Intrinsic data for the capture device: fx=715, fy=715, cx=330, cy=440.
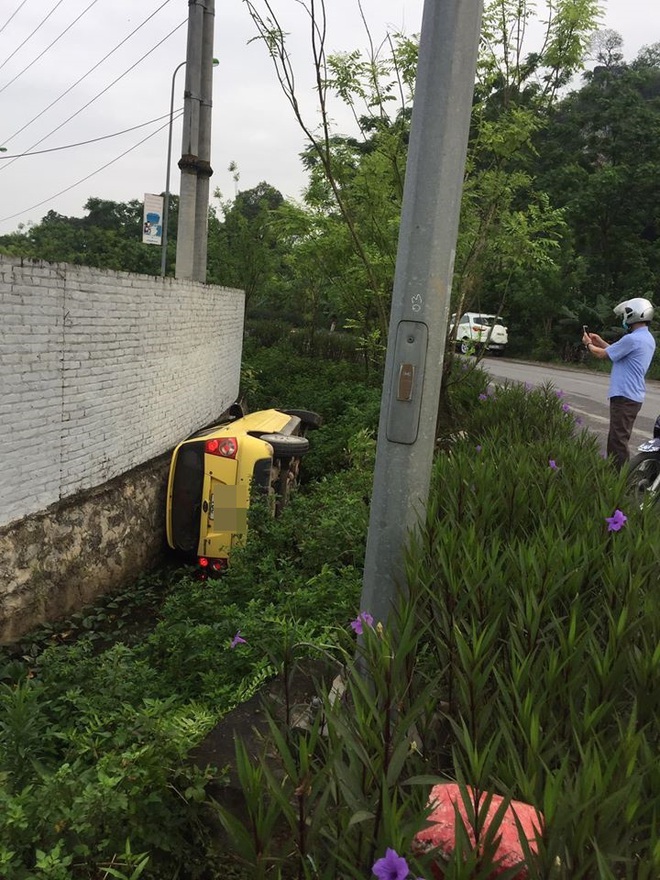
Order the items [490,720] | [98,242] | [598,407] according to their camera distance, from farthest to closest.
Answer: [98,242], [598,407], [490,720]

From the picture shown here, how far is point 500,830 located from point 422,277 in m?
1.63

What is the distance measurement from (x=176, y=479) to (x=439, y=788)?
4.50 meters

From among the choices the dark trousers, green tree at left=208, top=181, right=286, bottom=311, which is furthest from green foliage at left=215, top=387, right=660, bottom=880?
green tree at left=208, top=181, right=286, bottom=311

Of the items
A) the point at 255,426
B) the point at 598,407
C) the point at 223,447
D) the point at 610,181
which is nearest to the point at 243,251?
the point at 598,407

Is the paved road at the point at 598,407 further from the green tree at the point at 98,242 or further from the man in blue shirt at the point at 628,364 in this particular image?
the green tree at the point at 98,242

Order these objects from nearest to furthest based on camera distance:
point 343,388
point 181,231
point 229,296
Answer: point 181,231 → point 229,296 → point 343,388

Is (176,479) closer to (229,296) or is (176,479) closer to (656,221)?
(229,296)

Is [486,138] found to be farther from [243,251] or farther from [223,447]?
[243,251]

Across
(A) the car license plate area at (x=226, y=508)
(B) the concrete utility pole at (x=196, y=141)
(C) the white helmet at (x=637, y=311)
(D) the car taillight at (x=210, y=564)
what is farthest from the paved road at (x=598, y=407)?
(B) the concrete utility pole at (x=196, y=141)

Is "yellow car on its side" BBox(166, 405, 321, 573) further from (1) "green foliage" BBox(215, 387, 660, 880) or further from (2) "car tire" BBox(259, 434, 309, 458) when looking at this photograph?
(1) "green foliage" BBox(215, 387, 660, 880)

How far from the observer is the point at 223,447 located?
558 centimetres

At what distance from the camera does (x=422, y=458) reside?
2.49 m

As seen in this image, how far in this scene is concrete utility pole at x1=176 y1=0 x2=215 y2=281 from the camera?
8695 mm

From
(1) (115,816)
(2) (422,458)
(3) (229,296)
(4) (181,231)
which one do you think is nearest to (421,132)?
(2) (422,458)
